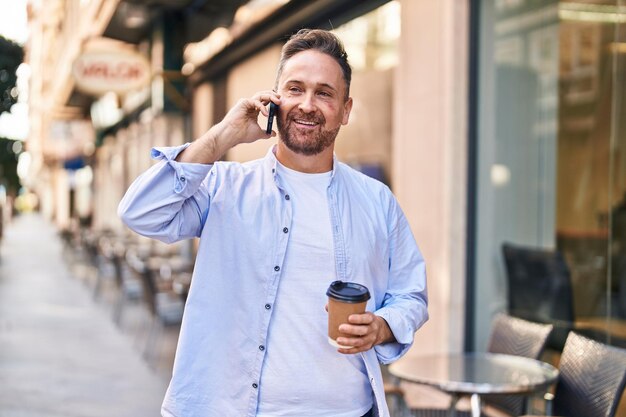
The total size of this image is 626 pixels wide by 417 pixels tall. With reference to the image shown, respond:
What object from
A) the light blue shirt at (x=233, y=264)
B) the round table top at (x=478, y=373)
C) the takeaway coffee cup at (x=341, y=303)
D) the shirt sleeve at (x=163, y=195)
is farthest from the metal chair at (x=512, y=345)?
the shirt sleeve at (x=163, y=195)

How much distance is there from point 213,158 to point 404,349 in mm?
768

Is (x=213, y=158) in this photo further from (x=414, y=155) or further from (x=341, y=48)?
(x=414, y=155)

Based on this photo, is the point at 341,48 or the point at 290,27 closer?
the point at 341,48

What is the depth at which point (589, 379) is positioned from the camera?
12.5ft

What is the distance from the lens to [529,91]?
6.06 meters

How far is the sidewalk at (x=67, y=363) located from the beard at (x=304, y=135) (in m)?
4.51

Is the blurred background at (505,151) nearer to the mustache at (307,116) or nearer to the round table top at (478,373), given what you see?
the round table top at (478,373)

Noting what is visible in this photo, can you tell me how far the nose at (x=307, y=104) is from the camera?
2.16 meters

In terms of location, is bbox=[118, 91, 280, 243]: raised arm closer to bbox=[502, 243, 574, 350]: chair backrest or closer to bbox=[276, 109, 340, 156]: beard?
bbox=[276, 109, 340, 156]: beard

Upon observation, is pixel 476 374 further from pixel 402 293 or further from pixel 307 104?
pixel 307 104

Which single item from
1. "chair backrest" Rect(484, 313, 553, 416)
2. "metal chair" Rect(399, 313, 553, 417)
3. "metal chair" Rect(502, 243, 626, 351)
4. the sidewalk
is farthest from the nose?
the sidewalk

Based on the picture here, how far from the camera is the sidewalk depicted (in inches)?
255

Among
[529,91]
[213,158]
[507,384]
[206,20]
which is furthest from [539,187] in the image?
[206,20]

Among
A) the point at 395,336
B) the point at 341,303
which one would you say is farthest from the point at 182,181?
the point at 395,336
